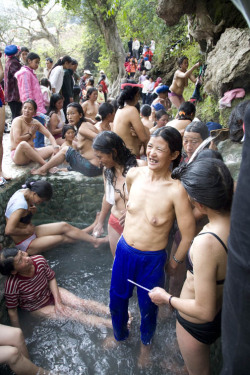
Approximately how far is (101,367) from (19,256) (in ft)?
4.93

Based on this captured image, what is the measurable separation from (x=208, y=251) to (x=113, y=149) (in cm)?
176

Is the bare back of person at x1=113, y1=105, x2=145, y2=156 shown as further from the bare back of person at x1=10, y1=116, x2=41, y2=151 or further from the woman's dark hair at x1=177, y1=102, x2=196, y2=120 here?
the bare back of person at x1=10, y1=116, x2=41, y2=151

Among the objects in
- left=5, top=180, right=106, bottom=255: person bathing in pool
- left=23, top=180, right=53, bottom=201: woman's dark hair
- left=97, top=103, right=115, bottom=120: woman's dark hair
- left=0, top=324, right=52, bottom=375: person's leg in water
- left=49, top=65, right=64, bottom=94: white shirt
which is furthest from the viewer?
left=49, top=65, right=64, bottom=94: white shirt

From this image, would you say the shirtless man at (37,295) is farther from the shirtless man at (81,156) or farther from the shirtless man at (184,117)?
the shirtless man at (184,117)

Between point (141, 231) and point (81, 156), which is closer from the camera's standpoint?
point (141, 231)

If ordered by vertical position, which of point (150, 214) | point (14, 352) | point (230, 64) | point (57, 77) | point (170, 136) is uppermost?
point (57, 77)

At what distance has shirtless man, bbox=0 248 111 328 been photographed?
10.2ft

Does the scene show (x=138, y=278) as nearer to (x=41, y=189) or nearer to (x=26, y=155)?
(x=41, y=189)

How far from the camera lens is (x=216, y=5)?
6.66 metres

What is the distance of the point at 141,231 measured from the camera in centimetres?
247

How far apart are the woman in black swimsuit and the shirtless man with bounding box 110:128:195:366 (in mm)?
513

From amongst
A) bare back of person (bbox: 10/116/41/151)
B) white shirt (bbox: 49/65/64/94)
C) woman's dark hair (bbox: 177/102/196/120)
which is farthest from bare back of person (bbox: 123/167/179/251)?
white shirt (bbox: 49/65/64/94)

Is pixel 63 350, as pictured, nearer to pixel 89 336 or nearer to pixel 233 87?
pixel 89 336

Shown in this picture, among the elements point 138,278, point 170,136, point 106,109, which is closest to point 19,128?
point 106,109
